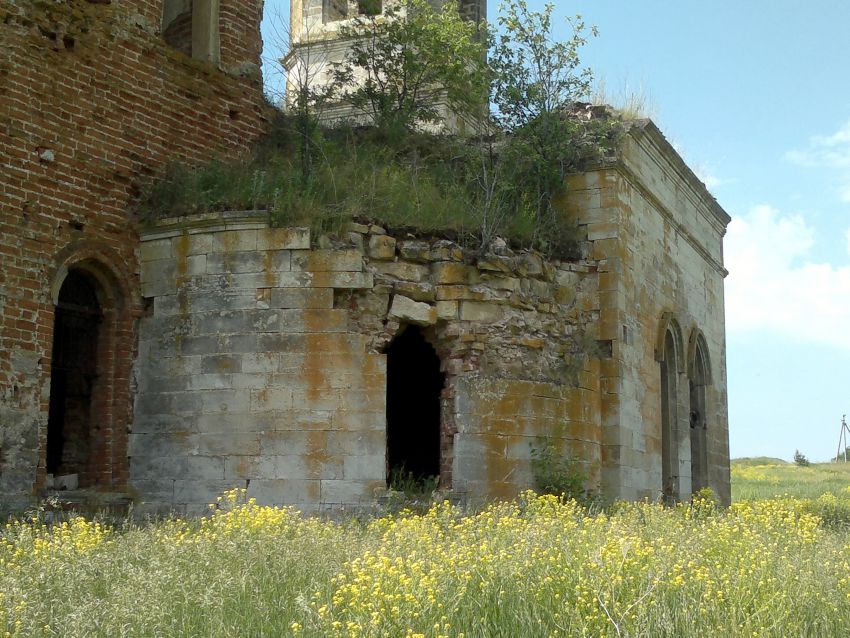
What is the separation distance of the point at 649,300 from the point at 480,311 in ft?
13.5

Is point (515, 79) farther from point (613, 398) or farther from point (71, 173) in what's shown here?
point (71, 173)

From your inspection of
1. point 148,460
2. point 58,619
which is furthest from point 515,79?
point 58,619

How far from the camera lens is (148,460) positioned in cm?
1153

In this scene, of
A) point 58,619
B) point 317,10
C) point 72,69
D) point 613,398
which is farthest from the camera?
point 317,10

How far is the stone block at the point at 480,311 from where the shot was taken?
11.9 m

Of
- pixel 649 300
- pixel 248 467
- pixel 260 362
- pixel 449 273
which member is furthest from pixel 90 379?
pixel 649 300

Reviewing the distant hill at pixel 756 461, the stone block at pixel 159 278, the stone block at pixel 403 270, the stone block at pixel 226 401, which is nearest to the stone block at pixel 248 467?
the stone block at pixel 226 401

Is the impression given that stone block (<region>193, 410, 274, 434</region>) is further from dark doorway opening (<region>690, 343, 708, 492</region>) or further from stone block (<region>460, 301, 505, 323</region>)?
dark doorway opening (<region>690, 343, 708, 492</region>)

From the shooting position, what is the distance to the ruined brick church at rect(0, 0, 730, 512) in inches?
433

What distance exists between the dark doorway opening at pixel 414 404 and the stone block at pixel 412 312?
2612 millimetres

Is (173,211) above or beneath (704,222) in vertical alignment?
beneath

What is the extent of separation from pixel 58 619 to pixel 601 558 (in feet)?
11.2

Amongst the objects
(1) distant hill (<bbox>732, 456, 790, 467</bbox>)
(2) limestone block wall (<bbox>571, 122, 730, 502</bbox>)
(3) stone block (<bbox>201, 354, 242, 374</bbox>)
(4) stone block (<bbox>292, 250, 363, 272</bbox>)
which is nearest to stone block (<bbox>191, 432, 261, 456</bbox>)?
(3) stone block (<bbox>201, 354, 242, 374</bbox>)

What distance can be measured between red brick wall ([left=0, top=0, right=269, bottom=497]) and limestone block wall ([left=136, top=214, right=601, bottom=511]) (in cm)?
37
